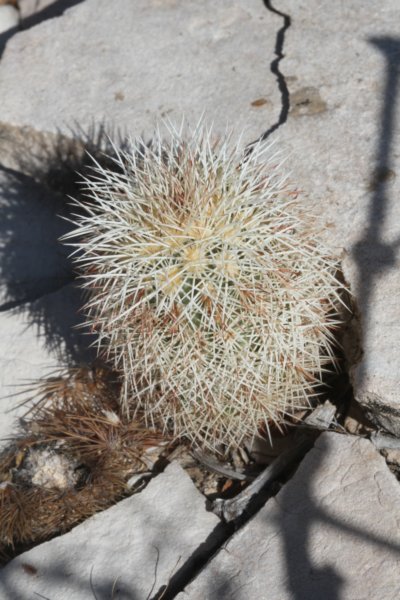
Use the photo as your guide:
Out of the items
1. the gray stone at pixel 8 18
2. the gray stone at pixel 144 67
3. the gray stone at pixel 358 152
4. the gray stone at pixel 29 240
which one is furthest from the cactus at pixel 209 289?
the gray stone at pixel 8 18

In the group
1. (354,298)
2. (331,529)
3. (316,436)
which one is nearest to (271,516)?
(331,529)

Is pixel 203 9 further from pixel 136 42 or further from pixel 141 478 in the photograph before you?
pixel 141 478

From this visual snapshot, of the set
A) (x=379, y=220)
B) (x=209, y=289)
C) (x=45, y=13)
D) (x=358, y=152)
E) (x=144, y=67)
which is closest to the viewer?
(x=209, y=289)

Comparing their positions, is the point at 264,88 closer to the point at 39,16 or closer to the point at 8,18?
the point at 39,16

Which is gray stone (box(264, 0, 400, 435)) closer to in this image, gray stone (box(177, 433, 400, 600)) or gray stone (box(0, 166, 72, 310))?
gray stone (box(177, 433, 400, 600))

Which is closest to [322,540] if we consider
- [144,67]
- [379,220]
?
[379,220]
